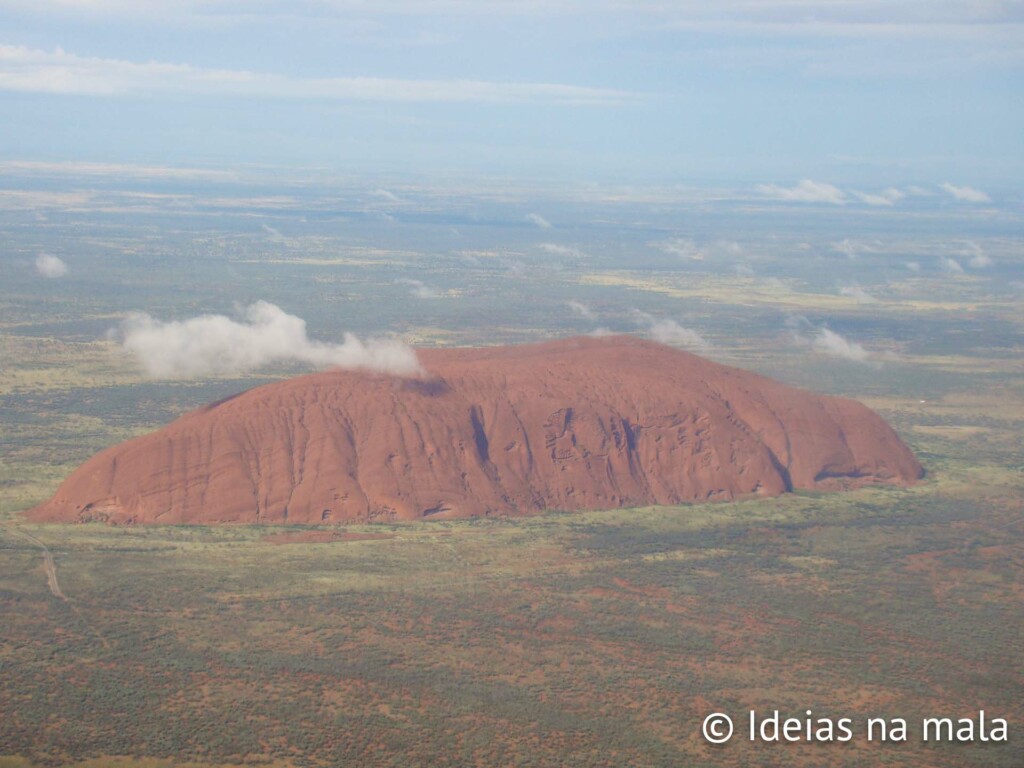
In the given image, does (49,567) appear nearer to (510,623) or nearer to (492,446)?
(510,623)

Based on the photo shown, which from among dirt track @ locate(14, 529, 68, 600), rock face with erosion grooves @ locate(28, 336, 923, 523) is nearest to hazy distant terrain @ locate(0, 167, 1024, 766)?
dirt track @ locate(14, 529, 68, 600)

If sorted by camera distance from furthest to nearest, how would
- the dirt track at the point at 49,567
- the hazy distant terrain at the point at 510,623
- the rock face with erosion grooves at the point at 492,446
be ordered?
the rock face with erosion grooves at the point at 492,446
the dirt track at the point at 49,567
the hazy distant terrain at the point at 510,623

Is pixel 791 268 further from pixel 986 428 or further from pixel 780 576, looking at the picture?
pixel 780 576

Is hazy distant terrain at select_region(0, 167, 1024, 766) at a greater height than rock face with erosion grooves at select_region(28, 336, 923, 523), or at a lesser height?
lesser

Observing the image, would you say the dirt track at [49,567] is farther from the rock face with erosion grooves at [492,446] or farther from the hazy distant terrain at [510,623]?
the rock face with erosion grooves at [492,446]

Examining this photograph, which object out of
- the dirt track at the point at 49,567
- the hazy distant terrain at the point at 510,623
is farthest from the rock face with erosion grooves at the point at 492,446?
the dirt track at the point at 49,567

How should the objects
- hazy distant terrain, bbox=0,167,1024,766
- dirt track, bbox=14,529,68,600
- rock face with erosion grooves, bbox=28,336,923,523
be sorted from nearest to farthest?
hazy distant terrain, bbox=0,167,1024,766
dirt track, bbox=14,529,68,600
rock face with erosion grooves, bbox=28,336,923,523

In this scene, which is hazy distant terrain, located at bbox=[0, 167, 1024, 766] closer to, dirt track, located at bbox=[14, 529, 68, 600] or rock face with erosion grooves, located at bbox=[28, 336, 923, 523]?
dirt track, located at bbox=[14, 529, 68, 600]

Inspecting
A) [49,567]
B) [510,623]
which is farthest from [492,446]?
[49,567]
